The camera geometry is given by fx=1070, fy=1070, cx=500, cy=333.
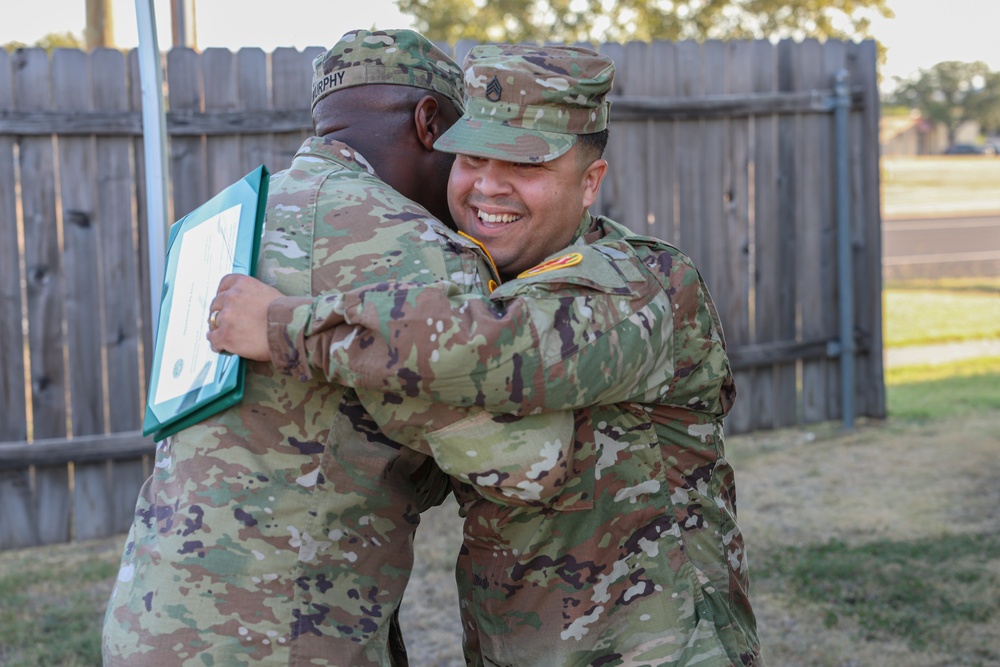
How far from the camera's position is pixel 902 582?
5215mm

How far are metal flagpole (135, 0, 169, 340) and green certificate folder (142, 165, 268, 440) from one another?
83 centimetres

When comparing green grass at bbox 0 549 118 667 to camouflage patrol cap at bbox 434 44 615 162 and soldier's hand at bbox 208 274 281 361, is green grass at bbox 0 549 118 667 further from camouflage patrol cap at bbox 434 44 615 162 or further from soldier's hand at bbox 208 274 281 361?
camouflage patrol cap at bbox 434 44 615 162

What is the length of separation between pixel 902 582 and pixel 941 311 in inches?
380

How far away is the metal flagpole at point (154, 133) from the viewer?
3.22 metres

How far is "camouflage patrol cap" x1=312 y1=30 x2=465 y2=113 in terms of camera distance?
2.47 meters

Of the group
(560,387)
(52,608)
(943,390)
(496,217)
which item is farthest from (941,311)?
(560,387)

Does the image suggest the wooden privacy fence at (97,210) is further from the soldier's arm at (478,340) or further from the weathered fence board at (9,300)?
the soldier's arm at (478,340)

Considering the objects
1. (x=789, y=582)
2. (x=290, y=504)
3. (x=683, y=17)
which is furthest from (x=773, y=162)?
(x=683, y=17)

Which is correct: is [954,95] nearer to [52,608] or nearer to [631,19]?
[631,19]

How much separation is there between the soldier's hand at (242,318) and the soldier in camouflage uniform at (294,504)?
7 centimetres

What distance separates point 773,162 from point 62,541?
539cm

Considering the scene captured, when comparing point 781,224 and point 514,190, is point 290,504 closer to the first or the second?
point 514,190

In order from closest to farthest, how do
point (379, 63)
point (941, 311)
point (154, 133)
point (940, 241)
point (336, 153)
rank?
point (336, 153) → point (379, 63) → point (154, 133) → point (941, 311) → point (940, 241)

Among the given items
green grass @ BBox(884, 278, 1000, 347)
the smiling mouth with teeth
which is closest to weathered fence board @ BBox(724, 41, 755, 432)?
green grass @ BBox(884, 278, 1000, 347)
